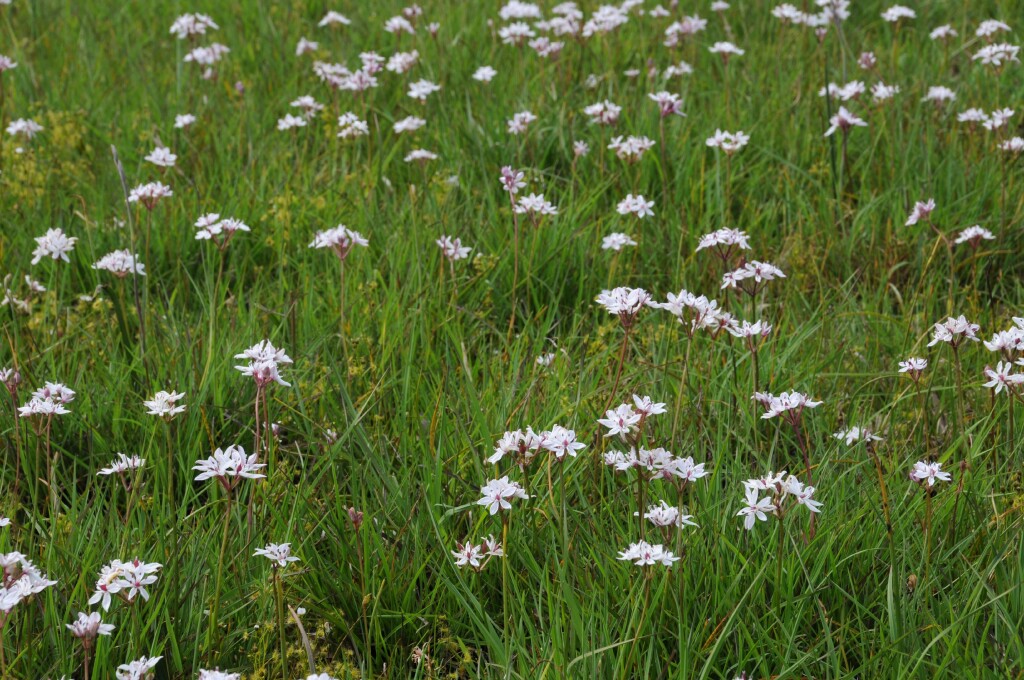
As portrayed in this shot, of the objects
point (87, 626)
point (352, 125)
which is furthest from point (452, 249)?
point (87, 626)

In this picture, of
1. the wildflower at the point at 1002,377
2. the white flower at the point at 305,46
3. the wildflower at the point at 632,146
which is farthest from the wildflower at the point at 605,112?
the wildflower at the point at 1002,377

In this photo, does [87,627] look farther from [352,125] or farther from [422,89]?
[422,89]

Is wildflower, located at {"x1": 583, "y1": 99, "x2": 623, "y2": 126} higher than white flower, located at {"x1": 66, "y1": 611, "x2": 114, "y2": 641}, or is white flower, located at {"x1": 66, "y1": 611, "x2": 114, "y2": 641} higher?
white flower, located at {"x1": 66, "y1": 611, "x2": 114, "y2": 641}

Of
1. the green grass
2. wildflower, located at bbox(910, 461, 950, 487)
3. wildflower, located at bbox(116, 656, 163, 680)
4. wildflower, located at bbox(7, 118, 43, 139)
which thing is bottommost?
the green grass

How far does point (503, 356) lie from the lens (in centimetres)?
284

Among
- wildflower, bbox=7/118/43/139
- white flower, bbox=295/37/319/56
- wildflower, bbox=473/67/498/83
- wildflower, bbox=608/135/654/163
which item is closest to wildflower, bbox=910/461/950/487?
wildflower, bbox=608/135/654/163

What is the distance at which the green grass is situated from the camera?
1.92m

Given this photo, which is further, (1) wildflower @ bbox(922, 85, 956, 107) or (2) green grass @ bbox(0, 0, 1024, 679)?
(1) wildflower @ bbox(922, 85, 956, 107)

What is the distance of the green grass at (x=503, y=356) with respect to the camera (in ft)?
6.31

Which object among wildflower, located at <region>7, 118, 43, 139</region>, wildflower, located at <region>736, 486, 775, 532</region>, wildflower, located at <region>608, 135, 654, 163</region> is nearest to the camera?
wildflower, located at <region>736, 486, 775, 532</region>

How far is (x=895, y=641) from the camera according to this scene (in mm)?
1729

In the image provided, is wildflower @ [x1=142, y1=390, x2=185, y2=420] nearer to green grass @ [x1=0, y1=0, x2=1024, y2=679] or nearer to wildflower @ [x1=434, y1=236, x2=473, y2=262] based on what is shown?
green grass @ [x1=0, y1=0, x2=1024, y2=679]

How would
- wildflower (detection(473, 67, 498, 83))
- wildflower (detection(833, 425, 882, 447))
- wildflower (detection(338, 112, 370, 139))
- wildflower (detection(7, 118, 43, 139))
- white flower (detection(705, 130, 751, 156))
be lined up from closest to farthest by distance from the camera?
1. wildflower (detection(833, 425, 882, 447))
2. white flower (detection(705, 130, 751, 156))
3. wildflower (detection(338, 112, 370, 139))
4. wildflower (detection(7, 118, 43, 139))
5. wildflower (detection(473, 67, 498, 83))

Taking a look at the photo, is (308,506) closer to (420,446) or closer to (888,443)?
(420,446)
